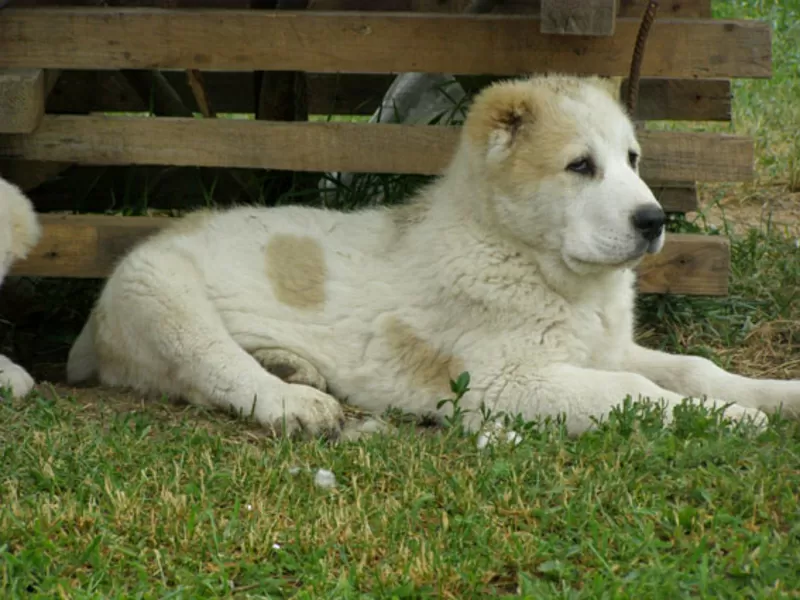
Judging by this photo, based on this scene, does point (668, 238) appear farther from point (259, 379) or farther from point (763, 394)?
point (259, 379)

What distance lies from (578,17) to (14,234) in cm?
241

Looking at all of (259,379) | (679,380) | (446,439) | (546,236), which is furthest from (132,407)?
(679,380)

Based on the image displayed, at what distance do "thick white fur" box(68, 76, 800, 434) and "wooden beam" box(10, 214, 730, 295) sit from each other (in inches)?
15.4

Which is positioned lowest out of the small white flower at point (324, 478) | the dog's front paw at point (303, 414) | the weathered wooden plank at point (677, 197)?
the dog's front paw at point (303, 414)

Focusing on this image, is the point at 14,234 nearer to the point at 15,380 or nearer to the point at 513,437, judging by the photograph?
the point at 15,380

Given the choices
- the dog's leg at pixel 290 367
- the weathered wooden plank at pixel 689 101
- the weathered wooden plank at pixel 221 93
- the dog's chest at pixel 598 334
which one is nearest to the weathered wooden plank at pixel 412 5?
the weathered wooden plank at pixel 689 101

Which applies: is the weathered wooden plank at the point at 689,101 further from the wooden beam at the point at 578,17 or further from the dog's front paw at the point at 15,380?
the dog's front paw at the point at 15,380

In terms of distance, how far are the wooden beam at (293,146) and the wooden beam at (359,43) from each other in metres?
0.27

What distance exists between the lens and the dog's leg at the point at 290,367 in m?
5.28

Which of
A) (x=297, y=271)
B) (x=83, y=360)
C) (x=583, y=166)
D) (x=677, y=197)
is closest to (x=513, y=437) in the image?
(x=583, y=166)

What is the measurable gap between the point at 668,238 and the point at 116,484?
2.96 m

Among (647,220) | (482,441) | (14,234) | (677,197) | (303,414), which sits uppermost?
(647,220)

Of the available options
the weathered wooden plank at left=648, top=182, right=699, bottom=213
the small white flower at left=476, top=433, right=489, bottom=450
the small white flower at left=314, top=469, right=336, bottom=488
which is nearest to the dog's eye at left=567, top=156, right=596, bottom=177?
the small white flower at left=476, top=433, right=489, bottom=450

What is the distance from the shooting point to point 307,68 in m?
5.78
